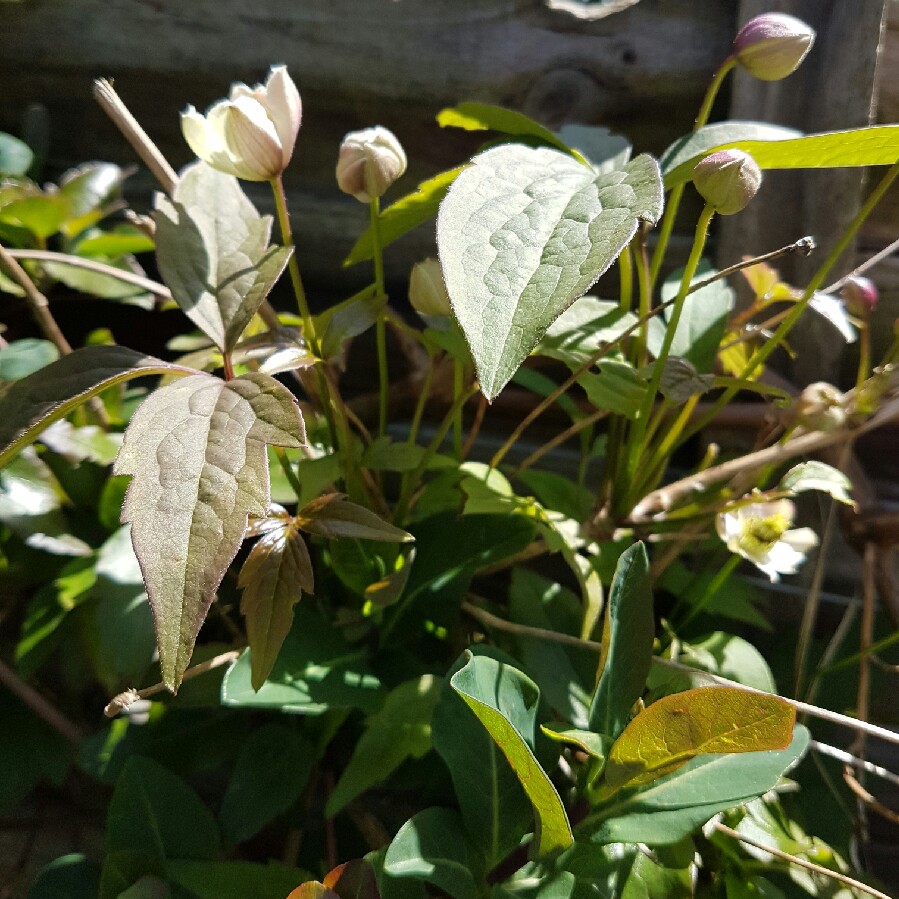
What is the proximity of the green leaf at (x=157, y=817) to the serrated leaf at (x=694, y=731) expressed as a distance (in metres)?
0.33

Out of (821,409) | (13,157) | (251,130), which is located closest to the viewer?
(251,130)

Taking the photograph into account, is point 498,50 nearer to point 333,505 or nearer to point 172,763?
point 333,505

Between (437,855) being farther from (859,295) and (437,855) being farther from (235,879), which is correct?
(859,295)

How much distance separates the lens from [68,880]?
55 centimetres

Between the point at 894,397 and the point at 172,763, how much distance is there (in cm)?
67

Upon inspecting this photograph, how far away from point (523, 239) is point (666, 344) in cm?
20

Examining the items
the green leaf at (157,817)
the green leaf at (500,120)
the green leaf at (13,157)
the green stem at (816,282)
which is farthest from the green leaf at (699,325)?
the green leaf at (13,157)

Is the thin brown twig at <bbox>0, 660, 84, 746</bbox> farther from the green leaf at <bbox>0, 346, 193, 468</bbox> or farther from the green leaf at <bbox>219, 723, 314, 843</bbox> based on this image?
the green leaf at <bbox>0, 346, 193, 468</bbox>

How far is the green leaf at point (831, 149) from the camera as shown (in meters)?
0.44

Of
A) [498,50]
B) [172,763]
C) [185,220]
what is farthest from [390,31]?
[172,763]

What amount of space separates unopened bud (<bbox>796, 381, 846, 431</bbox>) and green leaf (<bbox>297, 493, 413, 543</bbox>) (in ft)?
1.12

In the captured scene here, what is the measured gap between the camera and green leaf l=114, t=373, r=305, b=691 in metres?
0.36

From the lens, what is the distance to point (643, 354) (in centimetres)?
61

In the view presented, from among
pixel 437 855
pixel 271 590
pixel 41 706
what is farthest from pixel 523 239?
pixel 41 706
